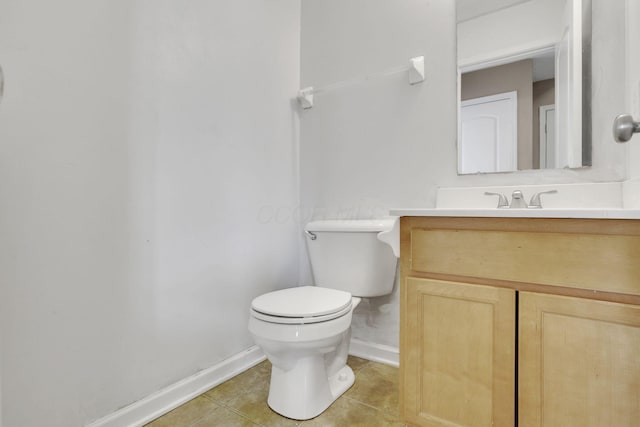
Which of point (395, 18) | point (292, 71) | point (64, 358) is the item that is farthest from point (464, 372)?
point (292, 71)

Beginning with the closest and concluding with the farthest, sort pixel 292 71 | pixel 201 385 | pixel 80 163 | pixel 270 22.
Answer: pixel 80 163 → pixel 201 385 → pixel 270 22 → pixel 292 71

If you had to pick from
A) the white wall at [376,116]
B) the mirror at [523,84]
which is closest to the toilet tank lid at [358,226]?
the white wall at [376,116]

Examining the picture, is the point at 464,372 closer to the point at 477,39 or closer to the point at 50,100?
the point at 477,39

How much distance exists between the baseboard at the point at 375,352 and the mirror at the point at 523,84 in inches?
38.2

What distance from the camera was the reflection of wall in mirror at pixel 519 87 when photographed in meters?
1.39

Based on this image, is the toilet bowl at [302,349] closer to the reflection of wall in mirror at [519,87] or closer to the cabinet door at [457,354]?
the cabinet door at [457,354]

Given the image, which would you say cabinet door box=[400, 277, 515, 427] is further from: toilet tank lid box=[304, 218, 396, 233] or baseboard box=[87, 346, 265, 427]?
baseboard box=[87, 346, 265, 427]

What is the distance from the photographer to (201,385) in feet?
4.71

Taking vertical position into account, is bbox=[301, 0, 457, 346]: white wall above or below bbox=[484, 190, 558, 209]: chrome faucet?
above

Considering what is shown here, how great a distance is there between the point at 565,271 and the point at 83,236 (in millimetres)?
1445

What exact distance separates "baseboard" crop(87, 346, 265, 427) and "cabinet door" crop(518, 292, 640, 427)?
1.20 meters

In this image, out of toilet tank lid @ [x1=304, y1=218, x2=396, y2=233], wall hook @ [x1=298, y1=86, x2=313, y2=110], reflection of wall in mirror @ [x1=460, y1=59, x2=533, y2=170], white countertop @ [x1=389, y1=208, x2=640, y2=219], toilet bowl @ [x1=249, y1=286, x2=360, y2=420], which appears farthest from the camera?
wall hook @ [x1=298, y1=86, x2=313, y2=110]

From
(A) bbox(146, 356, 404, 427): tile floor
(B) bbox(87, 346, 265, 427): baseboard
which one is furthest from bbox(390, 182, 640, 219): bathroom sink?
(B) bbox(87, 346, 265, 427): baseboard

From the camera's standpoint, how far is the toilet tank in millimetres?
1543
